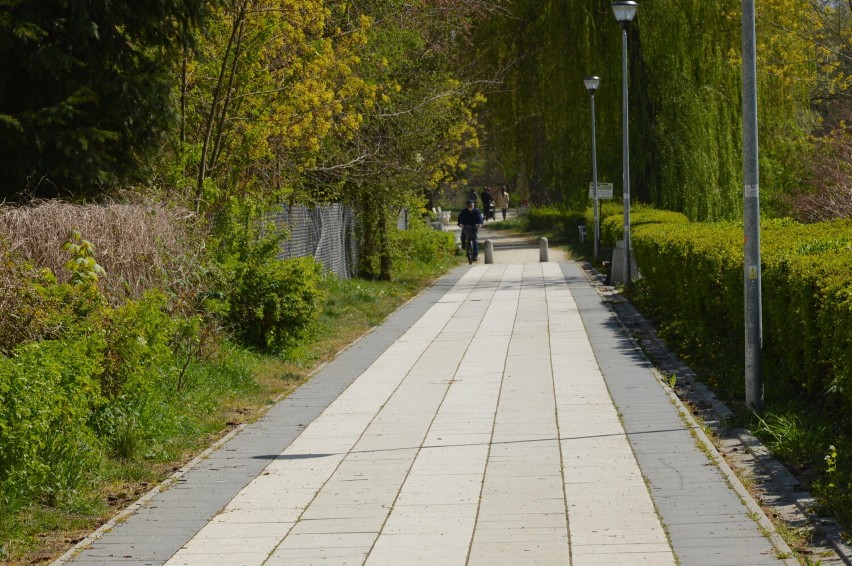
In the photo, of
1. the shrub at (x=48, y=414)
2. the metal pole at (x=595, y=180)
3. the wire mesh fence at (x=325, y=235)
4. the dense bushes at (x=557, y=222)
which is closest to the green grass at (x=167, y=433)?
the shrub at (x=48, y=414)

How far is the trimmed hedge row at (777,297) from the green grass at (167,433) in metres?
4.72

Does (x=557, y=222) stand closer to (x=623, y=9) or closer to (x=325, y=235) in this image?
(x=325, y=235)

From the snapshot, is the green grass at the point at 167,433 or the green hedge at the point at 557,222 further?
the green hedge at the point at 557,222

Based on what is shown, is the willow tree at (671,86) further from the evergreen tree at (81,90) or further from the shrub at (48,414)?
the shrub at (48,414)

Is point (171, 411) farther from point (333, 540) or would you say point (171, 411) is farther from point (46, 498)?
point (333, 540)

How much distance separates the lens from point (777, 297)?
11180mm

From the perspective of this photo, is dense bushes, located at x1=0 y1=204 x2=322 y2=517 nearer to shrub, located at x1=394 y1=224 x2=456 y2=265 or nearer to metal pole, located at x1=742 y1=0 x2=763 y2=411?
metal pole, located at x1=742 y1=0 x2=763 y2=411

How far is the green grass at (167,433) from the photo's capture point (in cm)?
737

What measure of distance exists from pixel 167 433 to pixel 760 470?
472 cm

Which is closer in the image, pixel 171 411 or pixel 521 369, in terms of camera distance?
pixel 171 411

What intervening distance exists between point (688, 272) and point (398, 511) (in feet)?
30.6

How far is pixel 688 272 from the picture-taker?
16.3 m

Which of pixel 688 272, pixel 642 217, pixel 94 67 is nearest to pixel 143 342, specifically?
pixel 94 67

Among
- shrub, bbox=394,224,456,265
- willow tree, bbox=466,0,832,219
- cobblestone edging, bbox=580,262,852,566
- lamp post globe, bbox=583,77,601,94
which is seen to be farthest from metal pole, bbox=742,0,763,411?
lamp post globe, bbox=583,77,601,94
